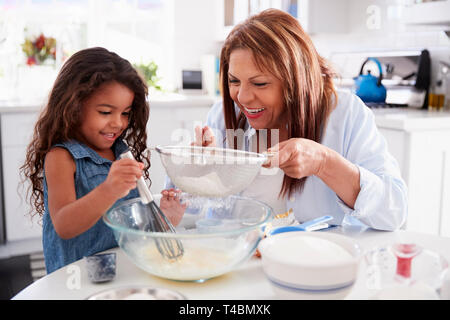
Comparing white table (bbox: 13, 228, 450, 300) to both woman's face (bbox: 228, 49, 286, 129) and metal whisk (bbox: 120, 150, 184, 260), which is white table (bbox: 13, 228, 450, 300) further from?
woman's face (bbox: 228, 49, 286, 129)

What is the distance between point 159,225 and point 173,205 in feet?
0.53

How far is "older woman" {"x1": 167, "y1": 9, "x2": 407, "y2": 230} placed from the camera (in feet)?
3.79

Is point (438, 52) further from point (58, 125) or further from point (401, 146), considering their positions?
point (58, 125)

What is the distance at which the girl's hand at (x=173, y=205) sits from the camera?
111 cm

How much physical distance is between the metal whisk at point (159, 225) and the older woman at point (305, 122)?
347mm

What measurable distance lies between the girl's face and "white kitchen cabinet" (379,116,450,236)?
1444mm

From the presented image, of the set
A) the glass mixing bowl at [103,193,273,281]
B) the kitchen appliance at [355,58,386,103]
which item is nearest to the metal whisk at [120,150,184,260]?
the glass mixing bowl at [103,193,273,281]

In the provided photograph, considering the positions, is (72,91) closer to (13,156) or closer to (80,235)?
(80,235)

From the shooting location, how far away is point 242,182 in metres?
1.01

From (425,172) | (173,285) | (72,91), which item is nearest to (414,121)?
(425,172)

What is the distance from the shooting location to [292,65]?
1293 millimetres


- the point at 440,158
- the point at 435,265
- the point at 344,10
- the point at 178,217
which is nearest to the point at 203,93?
the point at 344,10

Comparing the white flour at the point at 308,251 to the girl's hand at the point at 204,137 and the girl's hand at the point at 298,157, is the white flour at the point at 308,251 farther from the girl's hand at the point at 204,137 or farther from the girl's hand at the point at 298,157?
the girl's hand at the point at 204,137

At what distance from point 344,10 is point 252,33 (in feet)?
7.00
